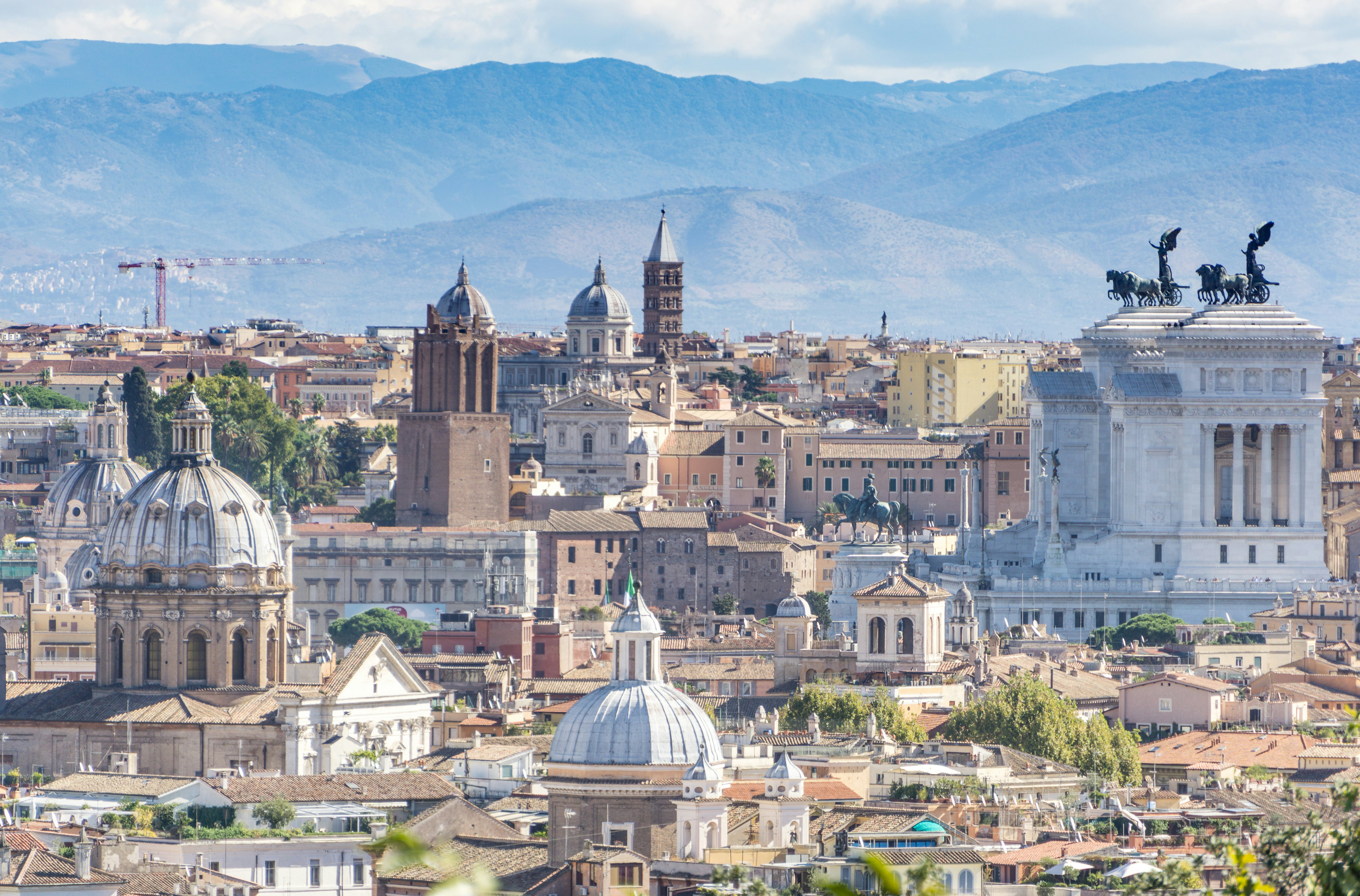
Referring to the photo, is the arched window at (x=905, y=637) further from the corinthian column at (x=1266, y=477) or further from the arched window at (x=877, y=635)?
the corinthian column at (x=1266, y=477)

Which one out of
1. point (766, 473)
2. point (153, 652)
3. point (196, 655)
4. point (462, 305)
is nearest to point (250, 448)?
point (462, 305)

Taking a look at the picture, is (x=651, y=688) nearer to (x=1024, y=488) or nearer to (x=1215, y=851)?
(x=1215, y=851)

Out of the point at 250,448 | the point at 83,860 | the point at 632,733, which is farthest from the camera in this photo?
the point at 250,448

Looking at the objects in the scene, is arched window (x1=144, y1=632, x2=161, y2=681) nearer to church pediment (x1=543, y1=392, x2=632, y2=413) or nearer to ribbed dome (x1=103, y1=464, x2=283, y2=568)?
ribbed dome (x1=103, y1=464, x2=283, y2=568)

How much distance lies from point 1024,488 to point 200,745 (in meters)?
78.4

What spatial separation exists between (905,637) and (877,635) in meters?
0.70

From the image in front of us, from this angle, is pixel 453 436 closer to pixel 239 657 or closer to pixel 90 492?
pixel 90 492

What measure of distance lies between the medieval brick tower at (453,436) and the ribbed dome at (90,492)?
14480 mm

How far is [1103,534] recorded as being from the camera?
415 feet

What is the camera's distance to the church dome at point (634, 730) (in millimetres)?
62531

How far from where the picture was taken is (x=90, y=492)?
5630 inches

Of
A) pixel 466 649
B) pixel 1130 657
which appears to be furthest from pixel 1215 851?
pixel 466 649

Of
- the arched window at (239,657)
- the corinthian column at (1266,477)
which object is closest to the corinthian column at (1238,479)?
the corinthian column at (1266,477)

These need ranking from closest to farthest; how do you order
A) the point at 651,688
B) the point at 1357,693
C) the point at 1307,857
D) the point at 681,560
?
1. the point at 1307,857
2. the point at 651,688
3. the point at 1357,693
4. the point at 681,560
